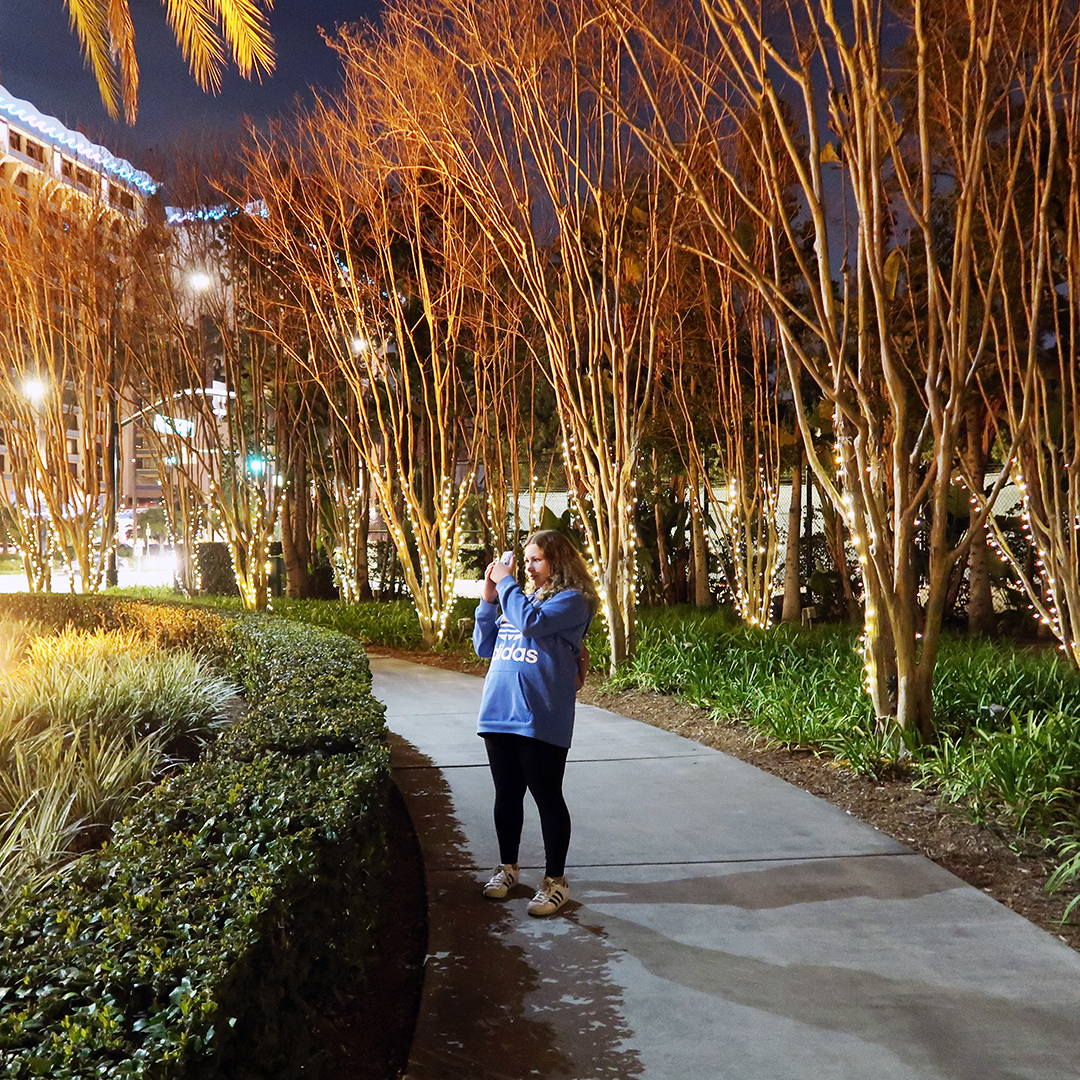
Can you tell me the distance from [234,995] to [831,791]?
3970 mm

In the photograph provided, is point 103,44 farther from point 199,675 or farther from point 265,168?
point 199,675

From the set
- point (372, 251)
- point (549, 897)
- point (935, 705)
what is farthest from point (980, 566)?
point (549, 897)

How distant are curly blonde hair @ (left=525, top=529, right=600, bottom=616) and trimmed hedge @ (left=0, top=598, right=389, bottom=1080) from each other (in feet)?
3.24

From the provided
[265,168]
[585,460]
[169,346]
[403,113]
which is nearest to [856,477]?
[585,460]

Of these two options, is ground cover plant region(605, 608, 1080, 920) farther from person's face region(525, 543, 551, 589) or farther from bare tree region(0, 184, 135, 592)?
bare tree region(0, 184, 135, 592)

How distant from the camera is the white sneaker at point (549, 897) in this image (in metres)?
3.79

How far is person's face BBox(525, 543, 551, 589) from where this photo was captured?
4.12 m

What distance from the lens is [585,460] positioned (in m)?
9.38

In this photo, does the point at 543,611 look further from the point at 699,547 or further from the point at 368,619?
the point at 699,547

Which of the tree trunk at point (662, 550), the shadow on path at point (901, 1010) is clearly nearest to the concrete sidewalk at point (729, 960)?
the shadow on path at point (901, 1010)

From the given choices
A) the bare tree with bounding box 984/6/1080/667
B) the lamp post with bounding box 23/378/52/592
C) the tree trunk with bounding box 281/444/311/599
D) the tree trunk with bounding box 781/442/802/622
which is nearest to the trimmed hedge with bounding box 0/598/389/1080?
the bare tree with bounding box 984/6/1080/667

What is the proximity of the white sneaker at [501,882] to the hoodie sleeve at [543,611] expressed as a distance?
98cm

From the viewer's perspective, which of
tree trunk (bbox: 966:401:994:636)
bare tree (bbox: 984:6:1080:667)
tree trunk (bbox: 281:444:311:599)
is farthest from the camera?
tree trunk (bbox: 281:444:311:599)

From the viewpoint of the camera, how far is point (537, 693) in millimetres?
3959
